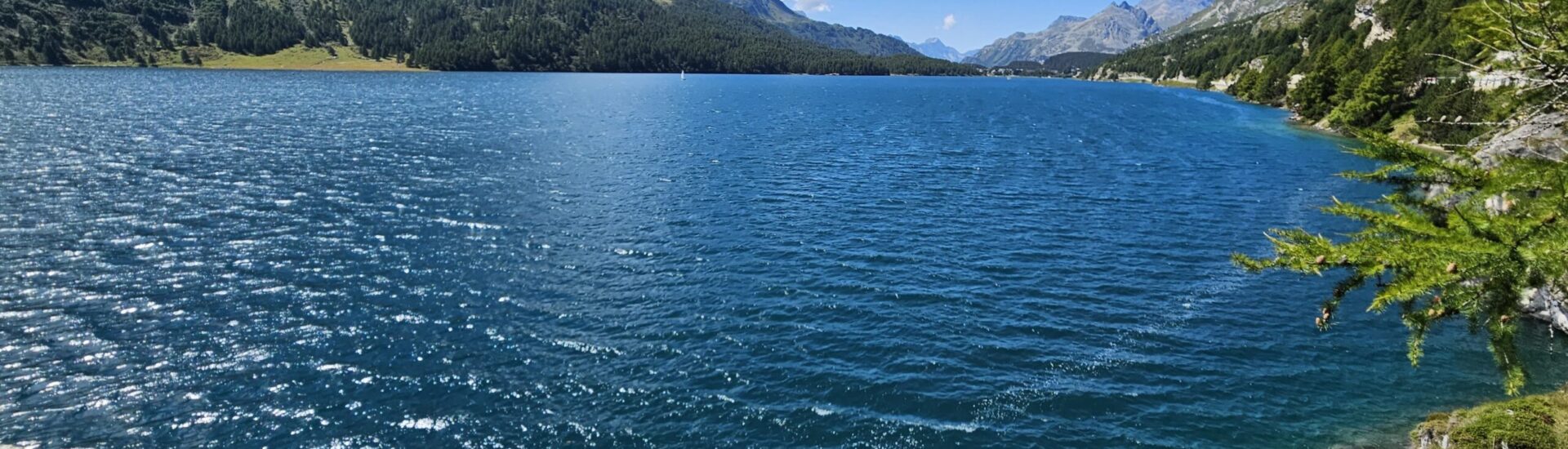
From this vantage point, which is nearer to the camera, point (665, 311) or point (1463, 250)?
point (1463, 250)

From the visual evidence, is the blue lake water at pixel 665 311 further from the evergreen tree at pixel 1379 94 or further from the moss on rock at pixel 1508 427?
the evergreen tree at pixel 1379 94

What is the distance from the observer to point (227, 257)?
41.0 metres

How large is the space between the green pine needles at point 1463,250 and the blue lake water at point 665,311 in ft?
52.0

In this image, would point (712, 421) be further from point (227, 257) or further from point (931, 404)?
point (227, 257)

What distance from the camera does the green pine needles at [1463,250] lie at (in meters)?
8.91

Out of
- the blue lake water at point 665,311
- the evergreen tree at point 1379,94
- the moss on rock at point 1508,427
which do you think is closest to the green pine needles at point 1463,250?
the moss on rock at point 1508,427

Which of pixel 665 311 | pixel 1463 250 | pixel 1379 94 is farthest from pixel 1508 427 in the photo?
pixel 1379 94

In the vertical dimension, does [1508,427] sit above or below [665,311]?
above

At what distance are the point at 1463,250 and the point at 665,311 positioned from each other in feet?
97.2

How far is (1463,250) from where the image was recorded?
29.3ft

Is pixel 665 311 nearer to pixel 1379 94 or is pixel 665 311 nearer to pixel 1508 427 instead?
pixel 1508 427

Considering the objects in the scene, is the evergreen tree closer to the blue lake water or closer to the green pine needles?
the blue lake water

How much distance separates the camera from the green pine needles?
8.91 m

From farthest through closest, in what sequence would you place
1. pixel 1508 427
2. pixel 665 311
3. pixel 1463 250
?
pixel 665 311 → pixel 1508 427 → pixel 1463 250
